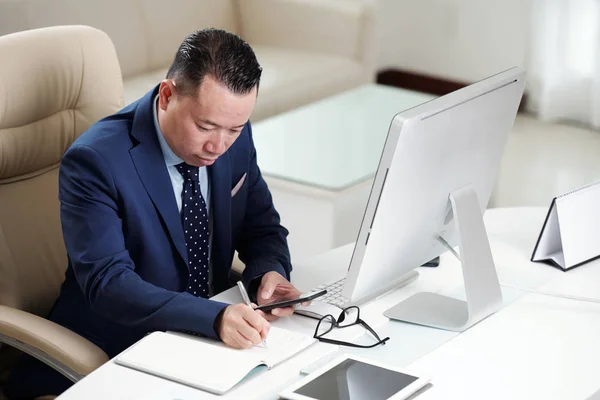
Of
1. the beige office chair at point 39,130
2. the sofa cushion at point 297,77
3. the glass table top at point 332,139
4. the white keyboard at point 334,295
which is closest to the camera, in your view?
the white keyboard at point 334,295

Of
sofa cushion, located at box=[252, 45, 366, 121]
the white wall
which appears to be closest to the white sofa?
sofa cushion, located at box=[252, 45, 366, 121]

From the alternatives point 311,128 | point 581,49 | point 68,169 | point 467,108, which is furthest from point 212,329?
point 581,49

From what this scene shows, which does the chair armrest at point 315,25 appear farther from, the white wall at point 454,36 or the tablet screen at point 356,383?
the tablet screen at point 356,383

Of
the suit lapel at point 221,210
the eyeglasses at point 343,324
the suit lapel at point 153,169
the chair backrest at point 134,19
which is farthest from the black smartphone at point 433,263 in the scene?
the chair backrest at point 134,19

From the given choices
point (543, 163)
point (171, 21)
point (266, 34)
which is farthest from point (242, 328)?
point (266, 34)

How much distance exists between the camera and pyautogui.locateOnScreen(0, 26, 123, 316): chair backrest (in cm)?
237

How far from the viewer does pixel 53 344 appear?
203 cm

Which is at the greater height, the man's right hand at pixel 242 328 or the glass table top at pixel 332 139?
the man's right hand at pixel 242 328

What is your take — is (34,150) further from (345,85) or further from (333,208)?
(345,85)

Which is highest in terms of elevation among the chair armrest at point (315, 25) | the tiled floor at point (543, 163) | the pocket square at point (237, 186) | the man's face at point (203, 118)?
the man's face at point (203, 118)

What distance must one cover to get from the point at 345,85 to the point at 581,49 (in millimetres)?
1503

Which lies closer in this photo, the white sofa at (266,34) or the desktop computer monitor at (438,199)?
the desktop computer monitor at (438,199)

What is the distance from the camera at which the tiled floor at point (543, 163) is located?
4977mm

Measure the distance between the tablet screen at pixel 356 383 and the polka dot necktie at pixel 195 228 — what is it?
63 centimetres
